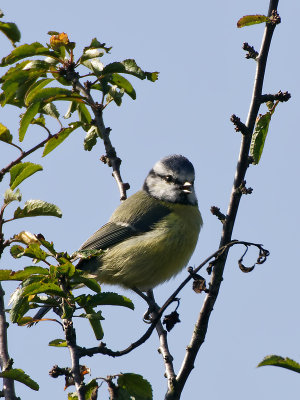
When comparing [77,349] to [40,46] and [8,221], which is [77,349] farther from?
[40,46]

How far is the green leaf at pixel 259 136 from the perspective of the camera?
10.9 feet

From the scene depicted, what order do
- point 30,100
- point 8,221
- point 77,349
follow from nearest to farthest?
point 77,349
point 8,221
point 30,100

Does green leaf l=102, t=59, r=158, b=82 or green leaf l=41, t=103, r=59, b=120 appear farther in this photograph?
green leaf l=41, t=103, r=59, b=120

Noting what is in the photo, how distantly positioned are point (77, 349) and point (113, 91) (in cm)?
217

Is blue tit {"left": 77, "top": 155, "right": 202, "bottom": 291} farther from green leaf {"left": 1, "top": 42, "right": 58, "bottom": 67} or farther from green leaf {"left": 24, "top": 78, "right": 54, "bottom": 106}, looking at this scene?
green leaf {"left": 1, "top": 42, "right": 58, "bottom": 67}

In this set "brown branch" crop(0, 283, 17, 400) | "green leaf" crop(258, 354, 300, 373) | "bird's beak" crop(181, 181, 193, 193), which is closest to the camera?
"green leaf" crop(258, 354, 300, 373)

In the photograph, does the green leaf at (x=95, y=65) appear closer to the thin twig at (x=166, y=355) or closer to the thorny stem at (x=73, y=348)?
the thin twig at (x=166, y=355)

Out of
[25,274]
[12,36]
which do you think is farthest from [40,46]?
[25,274]

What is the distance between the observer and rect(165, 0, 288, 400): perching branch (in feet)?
10.0

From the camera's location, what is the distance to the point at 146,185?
626cm

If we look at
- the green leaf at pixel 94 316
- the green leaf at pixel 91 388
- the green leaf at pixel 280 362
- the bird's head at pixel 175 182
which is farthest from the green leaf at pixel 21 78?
the green leaf at pixel 280 362

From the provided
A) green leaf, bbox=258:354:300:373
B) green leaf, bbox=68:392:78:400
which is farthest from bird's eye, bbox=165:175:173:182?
green leaf, bbox=258:354:300:373

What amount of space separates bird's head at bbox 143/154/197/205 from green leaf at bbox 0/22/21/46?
9.22 feet

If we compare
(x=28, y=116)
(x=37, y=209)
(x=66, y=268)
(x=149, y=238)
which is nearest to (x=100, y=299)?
(x=66, y=268)
